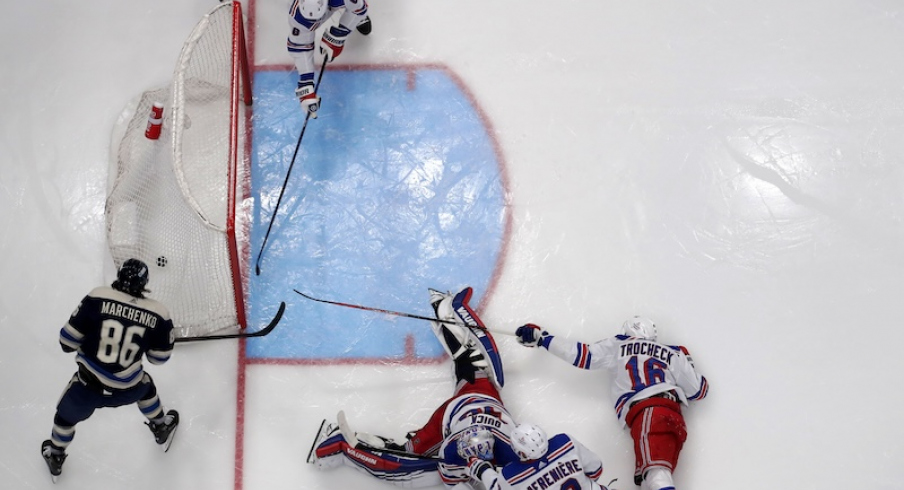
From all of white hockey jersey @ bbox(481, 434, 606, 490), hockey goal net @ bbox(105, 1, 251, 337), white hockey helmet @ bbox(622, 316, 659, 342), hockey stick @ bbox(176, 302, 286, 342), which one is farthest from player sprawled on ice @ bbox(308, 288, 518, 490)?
hockey goal net @ bbox(105, 1, 251, 337)

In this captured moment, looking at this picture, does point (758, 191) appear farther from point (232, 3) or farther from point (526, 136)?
point (232, 3)

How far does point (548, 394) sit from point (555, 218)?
99cm

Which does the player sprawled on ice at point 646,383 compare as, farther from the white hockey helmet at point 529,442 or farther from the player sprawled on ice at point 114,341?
the player sprawled on ice at point 114,341

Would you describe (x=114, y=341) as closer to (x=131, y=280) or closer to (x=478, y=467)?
(x=131, y=280)

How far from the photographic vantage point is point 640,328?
5602mm

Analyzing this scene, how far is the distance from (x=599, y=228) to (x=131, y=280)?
2569 millimetres

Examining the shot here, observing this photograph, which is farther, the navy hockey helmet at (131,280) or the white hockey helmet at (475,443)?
the white hockey helmet at (475,443)

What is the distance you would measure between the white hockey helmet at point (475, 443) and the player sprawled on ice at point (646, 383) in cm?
60

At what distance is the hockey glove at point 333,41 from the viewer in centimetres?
593

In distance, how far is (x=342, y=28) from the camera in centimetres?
592

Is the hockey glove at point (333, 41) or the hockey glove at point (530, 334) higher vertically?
the hockey glove at point (333, 41)

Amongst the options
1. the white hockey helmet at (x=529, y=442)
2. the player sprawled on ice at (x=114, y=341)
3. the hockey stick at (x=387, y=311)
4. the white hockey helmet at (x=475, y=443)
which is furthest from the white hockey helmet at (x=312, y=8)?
the white hockey helmet at (x=529, y=442)

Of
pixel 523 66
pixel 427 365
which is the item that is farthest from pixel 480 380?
pixel 523 66

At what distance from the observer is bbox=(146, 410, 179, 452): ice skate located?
5410 mm
